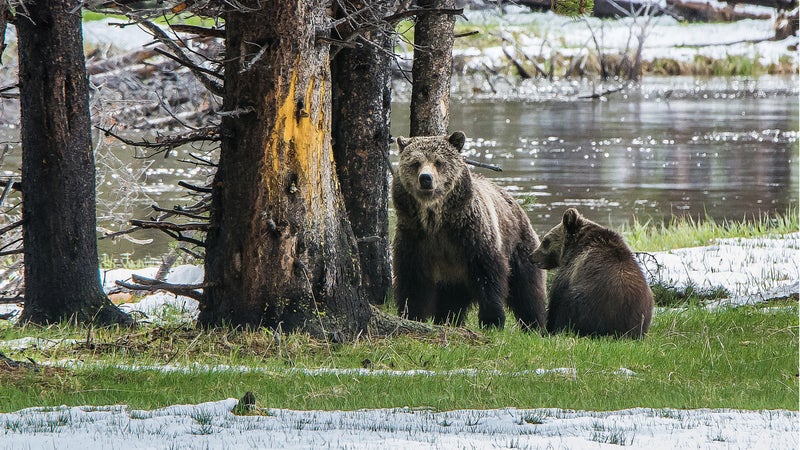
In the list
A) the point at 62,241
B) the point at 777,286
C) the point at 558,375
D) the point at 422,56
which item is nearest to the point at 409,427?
the point at 558,375

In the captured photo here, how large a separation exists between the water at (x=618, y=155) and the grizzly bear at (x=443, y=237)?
9.91 ft

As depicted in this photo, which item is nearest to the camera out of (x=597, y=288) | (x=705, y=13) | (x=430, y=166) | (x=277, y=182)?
(x=277, y=182)

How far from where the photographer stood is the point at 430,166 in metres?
9.30

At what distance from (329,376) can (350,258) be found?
61.6 inches

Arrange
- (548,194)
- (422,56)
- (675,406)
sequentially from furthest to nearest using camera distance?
(548,194) < (422,56) < (675,406)

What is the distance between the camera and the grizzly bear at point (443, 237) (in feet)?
30.9

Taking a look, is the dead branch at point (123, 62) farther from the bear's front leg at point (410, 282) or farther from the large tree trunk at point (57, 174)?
the bear's front leg at point (410, 282)

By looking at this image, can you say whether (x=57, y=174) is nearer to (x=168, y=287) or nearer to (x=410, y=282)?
(x=168, y=287)

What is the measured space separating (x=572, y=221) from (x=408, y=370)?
2860mm

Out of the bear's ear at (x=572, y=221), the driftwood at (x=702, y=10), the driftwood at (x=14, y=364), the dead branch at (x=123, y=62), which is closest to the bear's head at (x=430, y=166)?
the bear's ear at (x=572, y=221)

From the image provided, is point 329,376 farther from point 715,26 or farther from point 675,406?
point 715,26

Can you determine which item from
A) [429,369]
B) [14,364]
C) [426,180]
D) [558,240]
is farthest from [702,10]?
[14,364]

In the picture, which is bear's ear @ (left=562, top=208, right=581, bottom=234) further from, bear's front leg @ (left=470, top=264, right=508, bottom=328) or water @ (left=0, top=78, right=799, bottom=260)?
water @ (left=0, top=78, right=799, bottom=260)

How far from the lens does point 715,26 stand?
50.0m
